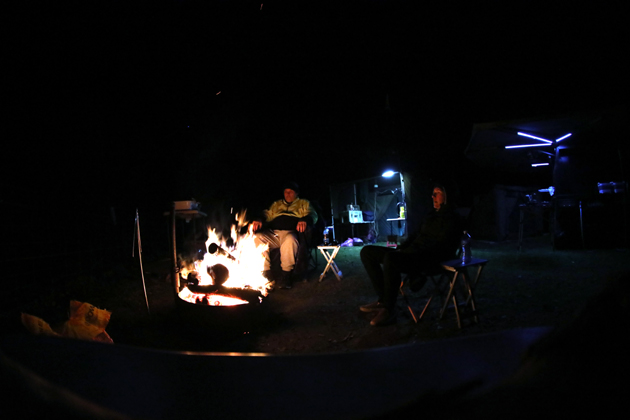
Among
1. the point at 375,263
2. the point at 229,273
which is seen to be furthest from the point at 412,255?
the point at 229,273

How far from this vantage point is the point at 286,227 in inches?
233

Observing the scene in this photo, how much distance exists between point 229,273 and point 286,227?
147cm

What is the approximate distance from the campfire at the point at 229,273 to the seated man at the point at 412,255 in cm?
129

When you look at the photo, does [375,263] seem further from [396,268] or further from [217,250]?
[217,250]

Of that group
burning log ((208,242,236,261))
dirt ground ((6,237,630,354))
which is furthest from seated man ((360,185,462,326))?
burning log ((208,242,236,261))

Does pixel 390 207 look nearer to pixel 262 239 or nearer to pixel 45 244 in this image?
pixel 262 239

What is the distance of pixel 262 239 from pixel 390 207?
7.46m

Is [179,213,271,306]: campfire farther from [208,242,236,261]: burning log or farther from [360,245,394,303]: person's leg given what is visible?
[360,245,394,303]: person's leg

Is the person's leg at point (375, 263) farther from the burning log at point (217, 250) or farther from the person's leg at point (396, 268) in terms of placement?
the burning log at point (217, 250)

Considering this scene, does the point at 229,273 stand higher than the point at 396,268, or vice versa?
the point at 396,268

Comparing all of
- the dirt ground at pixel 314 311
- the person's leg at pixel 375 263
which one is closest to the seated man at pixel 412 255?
the person's leg at pixel 375 263

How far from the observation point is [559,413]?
48 centimetres

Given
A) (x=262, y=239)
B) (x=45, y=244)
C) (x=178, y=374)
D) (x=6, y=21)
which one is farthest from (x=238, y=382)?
(x=6, y=21)

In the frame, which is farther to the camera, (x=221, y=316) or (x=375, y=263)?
(x=375, y=263)
